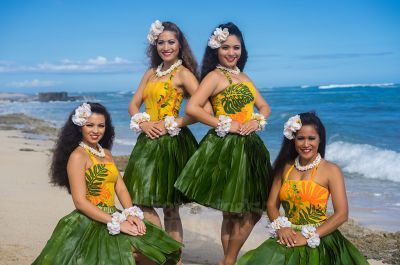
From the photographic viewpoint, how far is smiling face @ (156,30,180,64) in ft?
13.5

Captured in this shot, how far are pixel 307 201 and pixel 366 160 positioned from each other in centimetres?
781

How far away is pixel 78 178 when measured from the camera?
3.54m

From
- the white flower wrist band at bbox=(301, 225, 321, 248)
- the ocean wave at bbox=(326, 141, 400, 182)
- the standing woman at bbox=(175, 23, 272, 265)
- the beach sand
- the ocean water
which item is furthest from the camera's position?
the ocean wave at bbox=(326, 141, 400, 182)

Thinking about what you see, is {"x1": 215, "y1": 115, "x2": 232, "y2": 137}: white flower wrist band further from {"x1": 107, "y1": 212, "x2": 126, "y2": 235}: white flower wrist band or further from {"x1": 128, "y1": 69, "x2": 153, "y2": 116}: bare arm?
{"x1": 107, "y1": 212, "x2": 126, "y2": 235}: white flower wrist band

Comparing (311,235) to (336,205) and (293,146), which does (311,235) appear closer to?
(336,205)

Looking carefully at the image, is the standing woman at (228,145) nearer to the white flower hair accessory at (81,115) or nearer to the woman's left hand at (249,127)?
the woman's left hand at (249,127)

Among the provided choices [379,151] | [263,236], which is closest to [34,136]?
Result: [379,151]

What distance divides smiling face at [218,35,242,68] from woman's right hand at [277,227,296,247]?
3.92ft

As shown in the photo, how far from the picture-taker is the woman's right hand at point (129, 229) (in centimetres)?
345

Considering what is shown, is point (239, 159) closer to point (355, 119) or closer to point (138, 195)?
point (138, 195)

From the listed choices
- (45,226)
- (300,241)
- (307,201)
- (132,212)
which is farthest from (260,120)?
(45,226)

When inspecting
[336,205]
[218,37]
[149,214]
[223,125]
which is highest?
[218,37]

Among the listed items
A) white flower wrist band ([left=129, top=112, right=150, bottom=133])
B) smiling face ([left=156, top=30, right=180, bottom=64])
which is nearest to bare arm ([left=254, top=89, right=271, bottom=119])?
smiling face ([left=156, top=30, right=180, bottom=64])

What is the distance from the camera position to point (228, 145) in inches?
155
